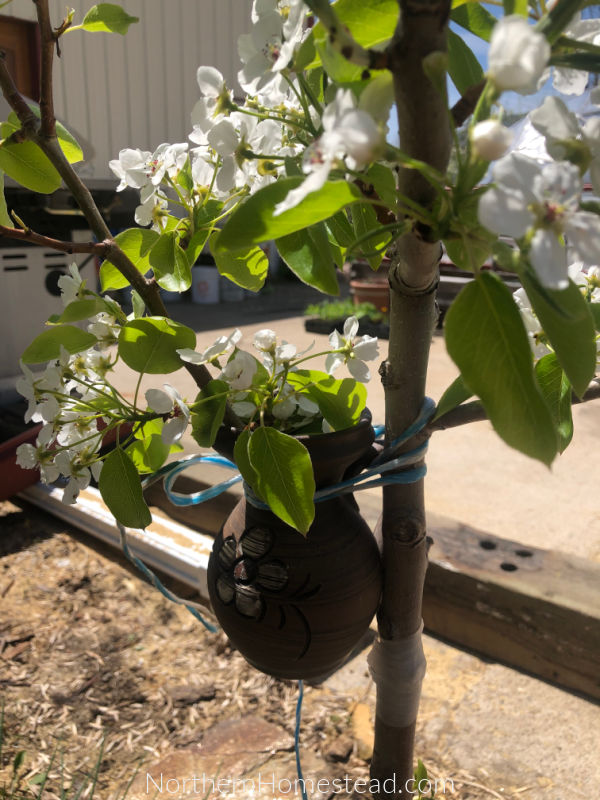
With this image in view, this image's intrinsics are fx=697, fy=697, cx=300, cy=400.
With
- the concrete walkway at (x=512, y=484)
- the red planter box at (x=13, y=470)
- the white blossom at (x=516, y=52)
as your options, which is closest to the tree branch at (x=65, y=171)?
the white blossom at (x=516, y=52)

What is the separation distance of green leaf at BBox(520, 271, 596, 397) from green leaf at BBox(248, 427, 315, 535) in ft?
0.62

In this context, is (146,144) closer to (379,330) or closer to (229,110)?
(379,330)

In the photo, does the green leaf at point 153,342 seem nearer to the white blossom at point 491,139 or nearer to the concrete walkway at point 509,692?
the white blossom at point 491,139

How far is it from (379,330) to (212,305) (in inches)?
67.7

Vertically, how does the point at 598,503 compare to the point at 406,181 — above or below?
below

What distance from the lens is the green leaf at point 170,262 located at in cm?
49

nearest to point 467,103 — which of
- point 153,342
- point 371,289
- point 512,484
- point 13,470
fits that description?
point 153,342

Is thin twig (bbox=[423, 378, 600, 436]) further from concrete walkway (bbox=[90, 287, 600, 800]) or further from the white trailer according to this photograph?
the white trailer

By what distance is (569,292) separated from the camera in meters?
0.29

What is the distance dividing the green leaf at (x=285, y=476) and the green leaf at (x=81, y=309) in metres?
0.15

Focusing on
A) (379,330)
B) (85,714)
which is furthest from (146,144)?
(85,714)

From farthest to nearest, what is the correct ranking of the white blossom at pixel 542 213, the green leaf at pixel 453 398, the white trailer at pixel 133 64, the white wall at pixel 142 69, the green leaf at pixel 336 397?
the white wall at pixel 142 69 < the white trailer at pixel 133 64 < the green leaf at pixel 336 397 < the green leaf at pixel 453 398 < the white blossom at pixel 542 213

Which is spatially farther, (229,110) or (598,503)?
(598,503)

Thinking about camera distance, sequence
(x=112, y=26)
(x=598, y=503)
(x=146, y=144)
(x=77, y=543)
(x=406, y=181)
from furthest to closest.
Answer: (x=146, y=144), (x=598, y=503), (x=77, y=543), (x=112, y=26), (x=406, y=181)
